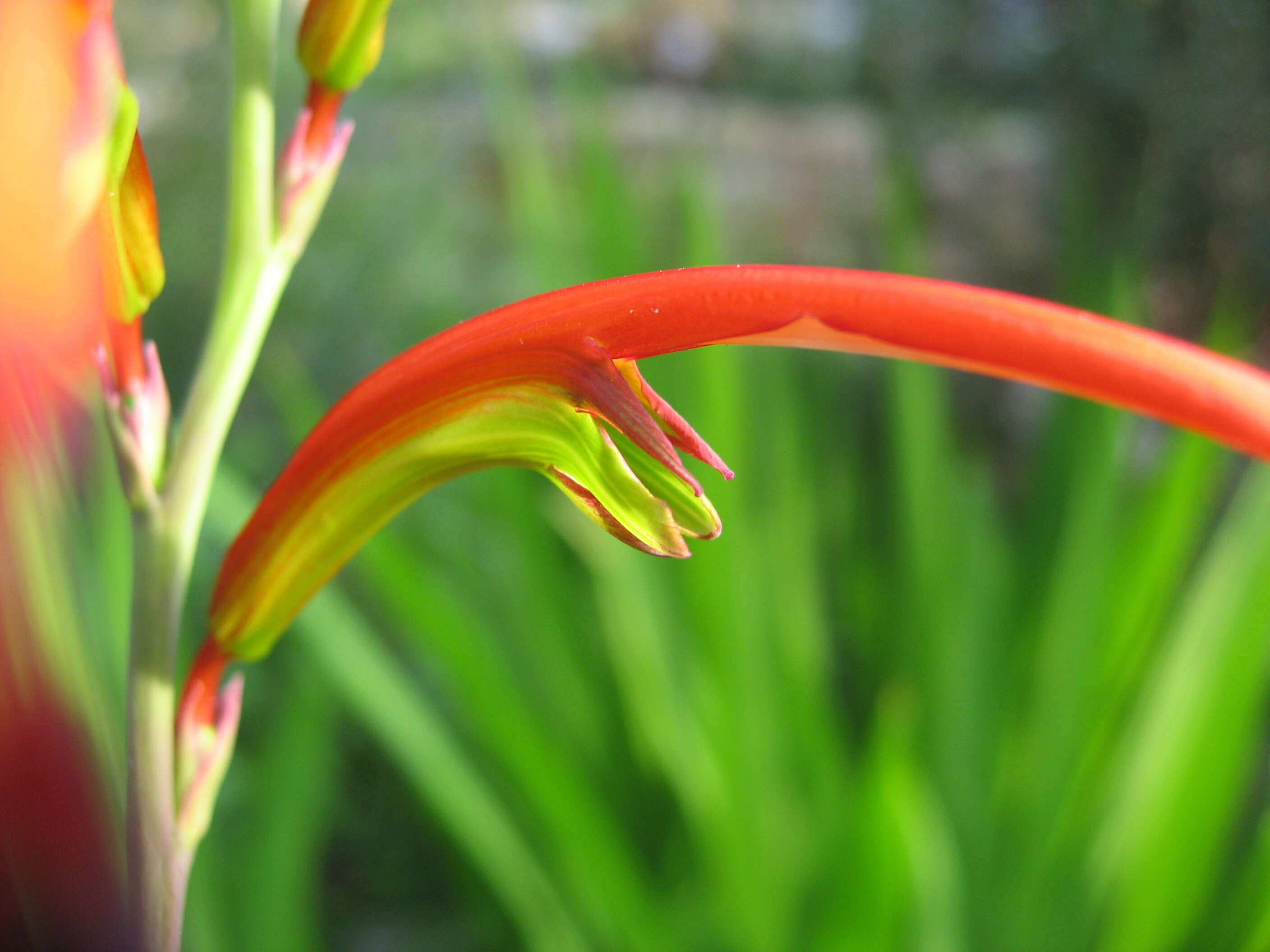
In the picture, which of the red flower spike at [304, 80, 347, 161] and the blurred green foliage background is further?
the blurred green foliage background

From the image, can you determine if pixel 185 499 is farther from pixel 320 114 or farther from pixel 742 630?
pixel 742 630

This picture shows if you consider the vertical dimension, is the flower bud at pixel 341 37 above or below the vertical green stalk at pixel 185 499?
above

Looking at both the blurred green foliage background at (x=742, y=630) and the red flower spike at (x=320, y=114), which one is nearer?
the red flower spike at (x=320, y=114)

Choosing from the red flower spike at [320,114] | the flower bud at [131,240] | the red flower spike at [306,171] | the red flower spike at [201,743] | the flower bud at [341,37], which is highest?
the flower bud at [341,37]

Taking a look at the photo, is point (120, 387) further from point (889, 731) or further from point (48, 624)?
point (889, 731)

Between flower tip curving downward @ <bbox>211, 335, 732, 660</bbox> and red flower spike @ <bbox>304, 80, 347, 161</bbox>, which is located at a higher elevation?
red flower spike @ <bbox>304, 80, 347, 161</bbox>

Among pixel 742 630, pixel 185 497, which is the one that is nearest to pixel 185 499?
pixel 185 497

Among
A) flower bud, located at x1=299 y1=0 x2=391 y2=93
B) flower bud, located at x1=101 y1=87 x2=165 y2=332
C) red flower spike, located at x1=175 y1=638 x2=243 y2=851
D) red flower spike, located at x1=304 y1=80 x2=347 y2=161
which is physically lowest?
red flower spike, located at x1=175 y1=638 x2=243 y2=851
